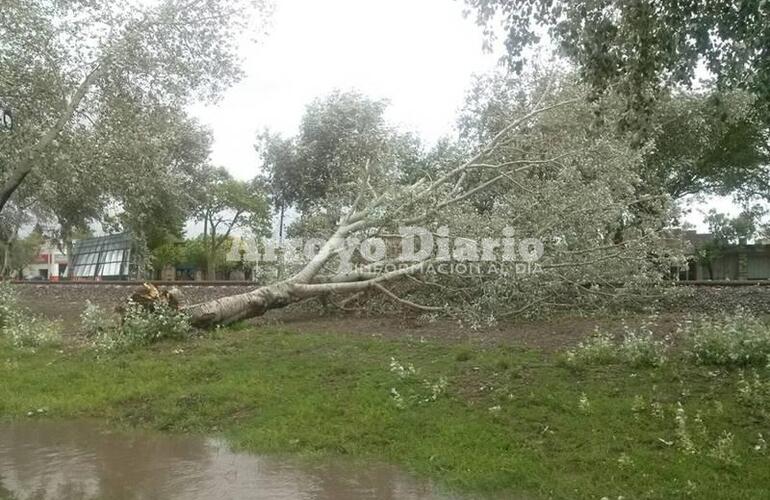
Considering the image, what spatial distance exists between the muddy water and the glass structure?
32347 millimetres

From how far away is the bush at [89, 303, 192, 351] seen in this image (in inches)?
366

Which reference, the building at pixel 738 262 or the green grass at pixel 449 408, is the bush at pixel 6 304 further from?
the building at pixel 738 262

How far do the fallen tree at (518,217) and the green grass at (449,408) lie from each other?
→ 8.03ft

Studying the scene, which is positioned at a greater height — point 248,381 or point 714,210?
point 714,210

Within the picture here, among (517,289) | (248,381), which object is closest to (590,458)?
(248,381)

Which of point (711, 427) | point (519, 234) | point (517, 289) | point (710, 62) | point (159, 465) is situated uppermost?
point (710, 62)

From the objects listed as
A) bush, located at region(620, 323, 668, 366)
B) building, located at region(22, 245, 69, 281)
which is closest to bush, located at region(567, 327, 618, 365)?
bush, located at region(620, 323, 668, 366)

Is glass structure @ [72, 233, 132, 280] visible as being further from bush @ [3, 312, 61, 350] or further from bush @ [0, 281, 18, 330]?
bush @ [3, 312, 61, 350]

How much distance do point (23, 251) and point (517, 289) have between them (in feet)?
165

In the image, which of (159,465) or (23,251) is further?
(23,251)

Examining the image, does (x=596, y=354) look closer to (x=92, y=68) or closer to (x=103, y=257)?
(x=92, y=68)

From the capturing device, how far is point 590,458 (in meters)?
4.76

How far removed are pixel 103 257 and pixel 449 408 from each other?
3987cm

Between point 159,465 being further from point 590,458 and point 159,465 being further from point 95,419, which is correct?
point 590,458
